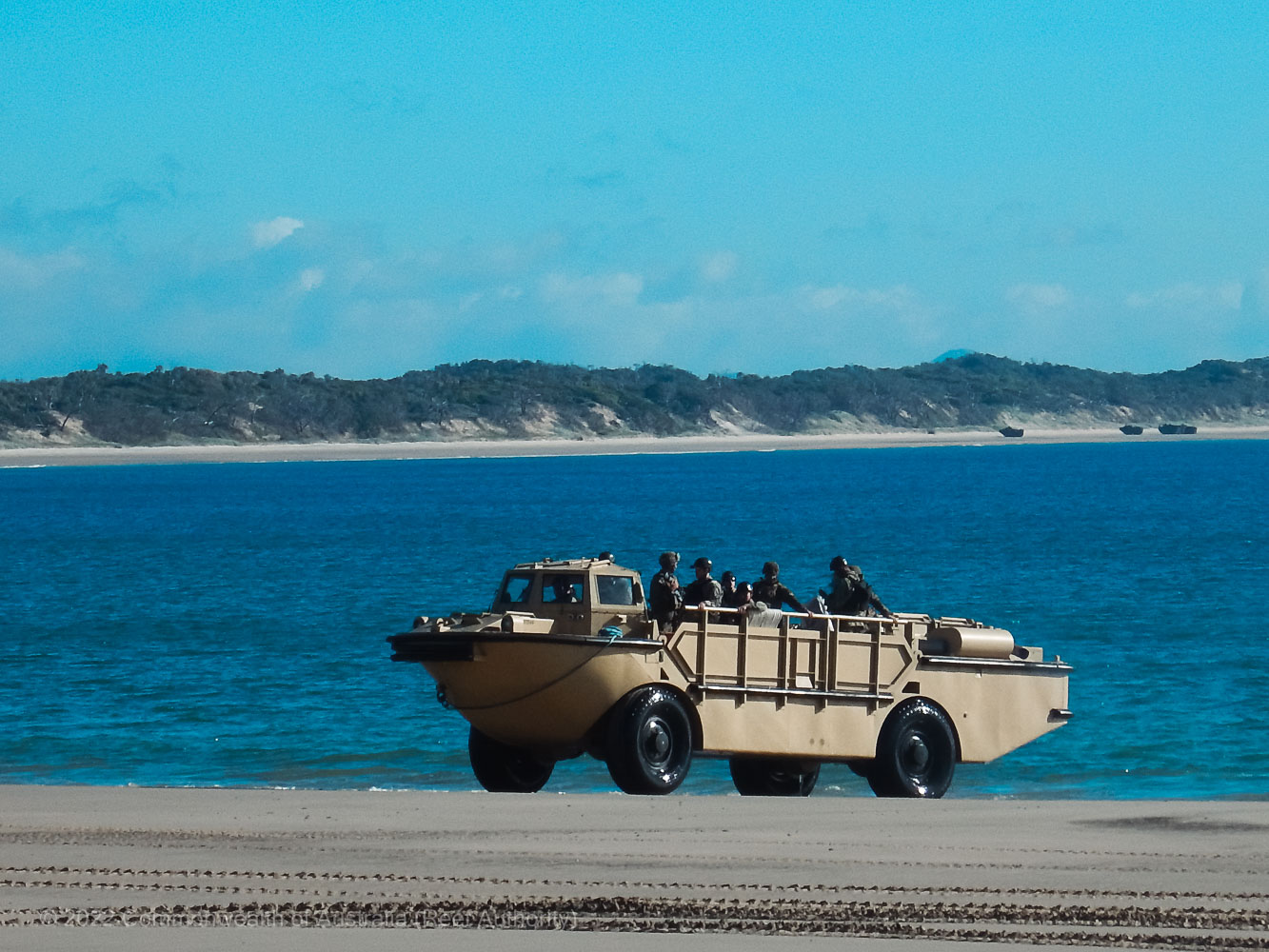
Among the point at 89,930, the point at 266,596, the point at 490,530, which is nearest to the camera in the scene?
the point at 89,930

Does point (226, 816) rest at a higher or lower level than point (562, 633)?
lower

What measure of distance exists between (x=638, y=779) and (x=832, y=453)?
180 metres

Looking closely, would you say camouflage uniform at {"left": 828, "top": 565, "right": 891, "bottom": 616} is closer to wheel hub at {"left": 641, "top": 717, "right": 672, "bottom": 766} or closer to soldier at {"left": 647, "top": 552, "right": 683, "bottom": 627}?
soldier at {"left": 647, "top": 552, "right": 683, "bottom": 627}

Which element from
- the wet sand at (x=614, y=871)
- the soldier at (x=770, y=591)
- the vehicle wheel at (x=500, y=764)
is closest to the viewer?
the wet sand at (x=614, y=871)

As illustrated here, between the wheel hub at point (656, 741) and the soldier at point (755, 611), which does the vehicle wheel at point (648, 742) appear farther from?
the soldier at point (755, 611)

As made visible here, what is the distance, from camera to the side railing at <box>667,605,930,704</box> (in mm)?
15875

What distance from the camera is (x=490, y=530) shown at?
226 ft

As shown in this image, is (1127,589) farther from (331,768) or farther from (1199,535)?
(331,768)

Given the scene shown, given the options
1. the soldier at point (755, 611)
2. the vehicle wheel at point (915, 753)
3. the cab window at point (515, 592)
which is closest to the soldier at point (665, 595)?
the soldier at point (755, 611)

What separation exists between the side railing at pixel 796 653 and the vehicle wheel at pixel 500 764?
211cm

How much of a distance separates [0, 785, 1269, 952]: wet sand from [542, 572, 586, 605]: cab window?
1.73 metres

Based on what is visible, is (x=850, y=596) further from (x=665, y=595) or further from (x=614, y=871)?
(x=614, y=871)

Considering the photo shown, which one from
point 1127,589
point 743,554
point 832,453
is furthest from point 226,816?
point 832,453

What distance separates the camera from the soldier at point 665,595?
1586 cm
